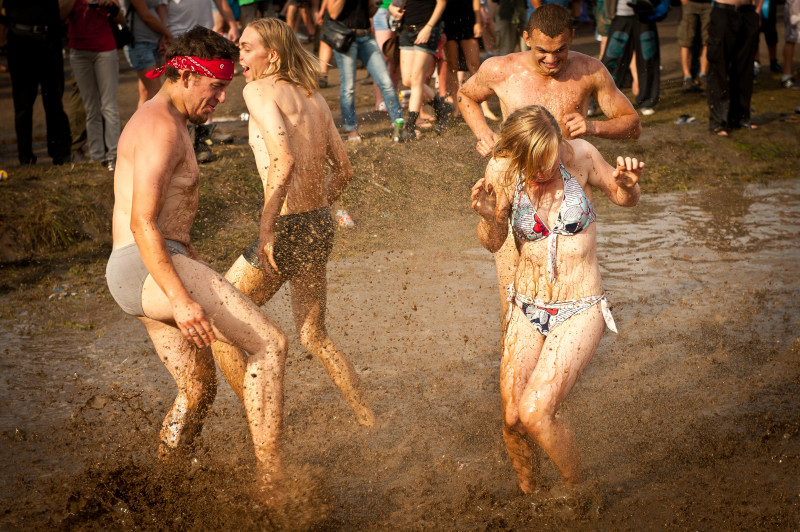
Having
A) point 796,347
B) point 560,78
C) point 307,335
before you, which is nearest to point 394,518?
point 307,335

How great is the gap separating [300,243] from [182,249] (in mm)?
815

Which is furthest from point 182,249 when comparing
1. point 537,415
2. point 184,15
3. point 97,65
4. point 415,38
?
point 415,38

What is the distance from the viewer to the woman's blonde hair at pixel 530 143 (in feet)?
11.7

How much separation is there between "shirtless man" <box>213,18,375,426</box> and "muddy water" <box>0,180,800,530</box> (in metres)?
0.66

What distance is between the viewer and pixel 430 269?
272 inches

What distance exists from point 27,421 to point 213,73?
8.26 ft

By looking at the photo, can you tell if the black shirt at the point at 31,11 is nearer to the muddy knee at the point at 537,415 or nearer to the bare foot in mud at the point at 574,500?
the muddy knee at the point at 537,415

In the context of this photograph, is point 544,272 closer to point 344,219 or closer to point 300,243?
point 300,243

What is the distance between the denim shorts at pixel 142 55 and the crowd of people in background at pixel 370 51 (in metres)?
0.01

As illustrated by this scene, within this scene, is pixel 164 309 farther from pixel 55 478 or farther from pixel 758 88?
pixel 758 88

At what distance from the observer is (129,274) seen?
3.46 meters

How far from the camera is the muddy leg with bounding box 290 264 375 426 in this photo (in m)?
4.46

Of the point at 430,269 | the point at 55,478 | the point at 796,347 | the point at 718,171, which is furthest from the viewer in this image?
the point at 718,171

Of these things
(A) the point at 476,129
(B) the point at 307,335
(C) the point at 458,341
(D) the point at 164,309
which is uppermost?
(A) the point at 476,129
